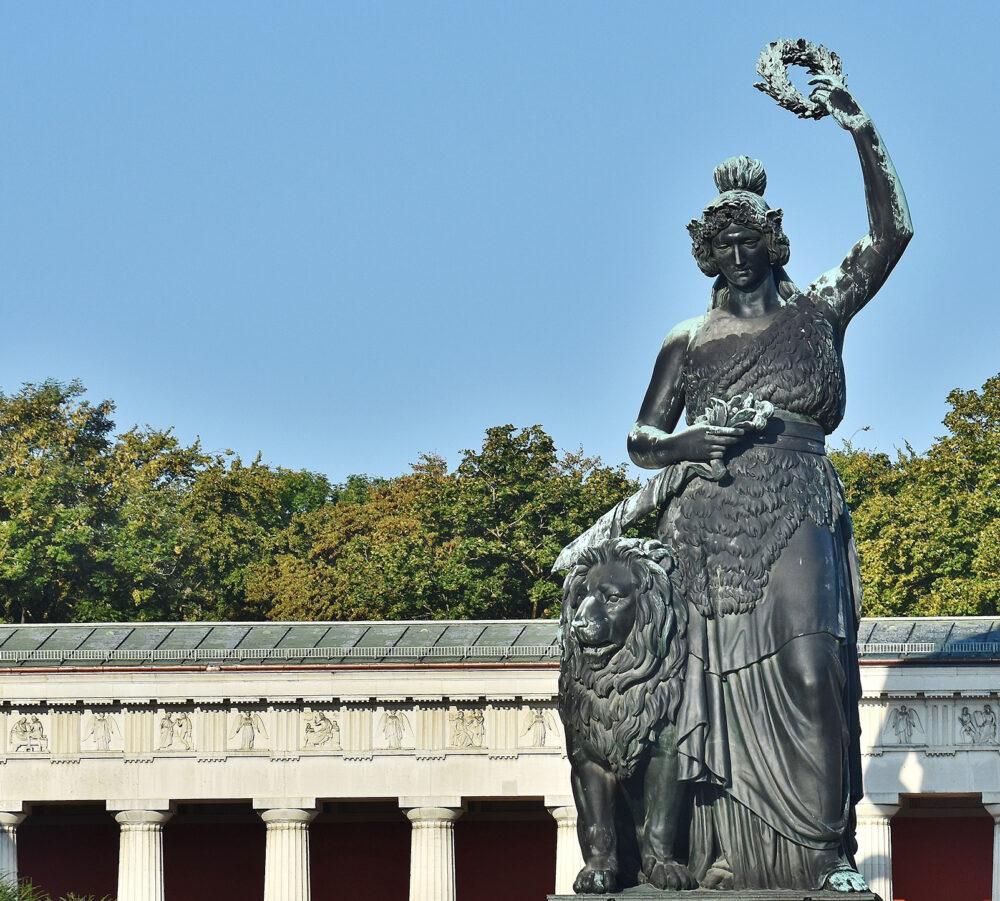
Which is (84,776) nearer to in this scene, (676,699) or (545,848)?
(545,848)

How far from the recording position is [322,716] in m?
76.7

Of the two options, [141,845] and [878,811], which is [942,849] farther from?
[141,845]

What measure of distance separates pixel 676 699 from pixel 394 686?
58468mm

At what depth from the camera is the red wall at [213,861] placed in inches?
3204

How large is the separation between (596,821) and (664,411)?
127 inches

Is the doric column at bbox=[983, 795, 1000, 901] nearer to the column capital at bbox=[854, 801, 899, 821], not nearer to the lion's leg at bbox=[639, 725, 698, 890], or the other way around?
the column capital at bbox=[854, 801, 899, 821]

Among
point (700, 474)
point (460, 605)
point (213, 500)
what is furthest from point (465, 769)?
point (700, 474)

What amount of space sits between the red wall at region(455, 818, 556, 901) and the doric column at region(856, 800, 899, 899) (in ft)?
34.9

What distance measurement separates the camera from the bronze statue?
1823cm

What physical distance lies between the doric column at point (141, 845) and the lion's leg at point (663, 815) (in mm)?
59488

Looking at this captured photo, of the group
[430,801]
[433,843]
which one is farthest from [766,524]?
[430,801]

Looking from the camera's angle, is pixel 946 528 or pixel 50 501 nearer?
pixel 946 528

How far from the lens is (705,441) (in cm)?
1867

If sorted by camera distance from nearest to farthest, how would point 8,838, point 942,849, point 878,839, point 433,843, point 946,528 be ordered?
1. point 878,839
2. point 433,843
3. point 8,838
4. point 942,849
5. point 946,528
